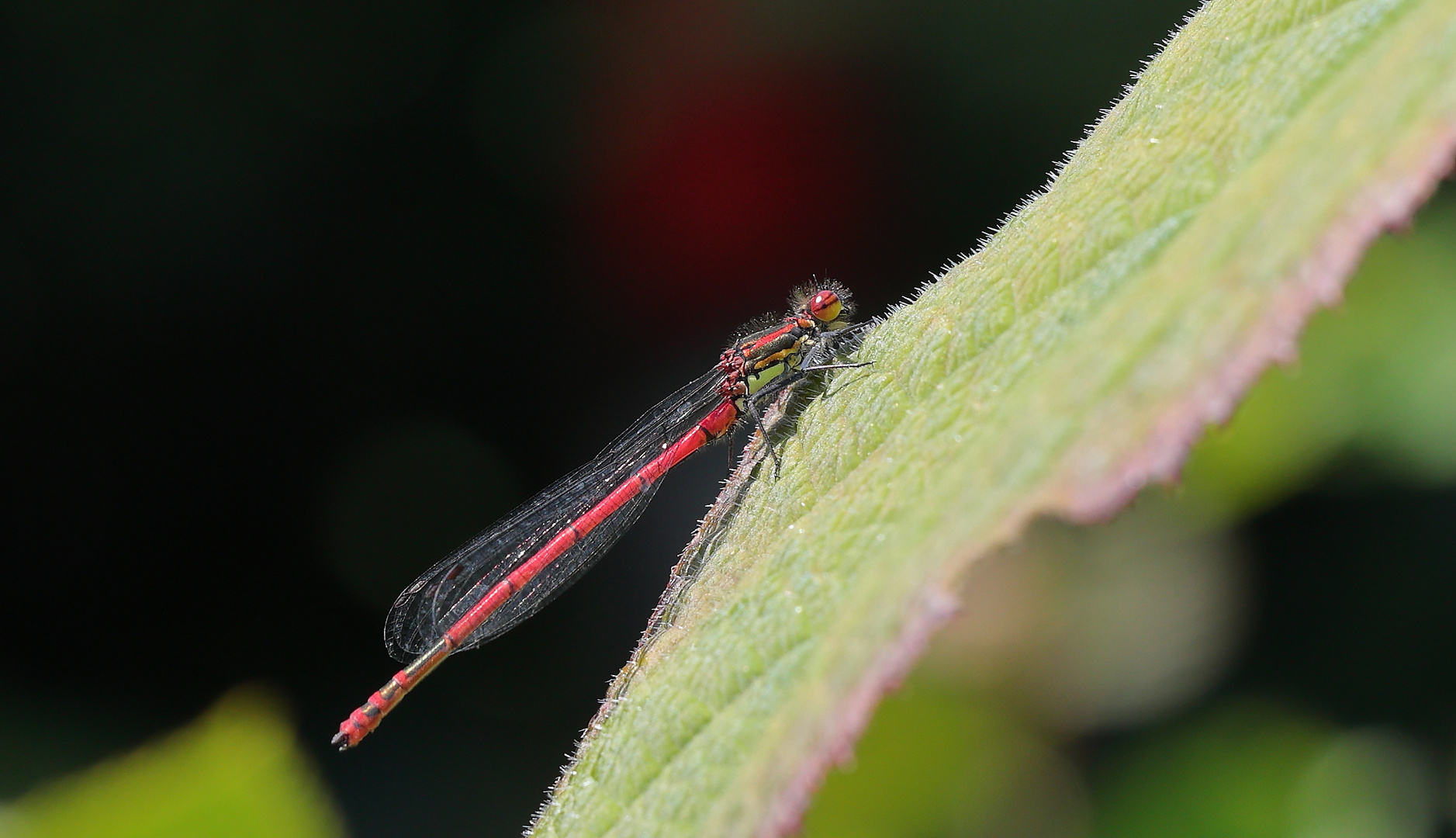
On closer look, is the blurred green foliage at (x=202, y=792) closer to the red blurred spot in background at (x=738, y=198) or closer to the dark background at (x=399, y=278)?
the dark background at (x=399, y=278)

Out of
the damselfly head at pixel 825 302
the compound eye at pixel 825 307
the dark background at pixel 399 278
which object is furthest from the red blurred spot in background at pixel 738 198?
the compound eye at pixel 825 307

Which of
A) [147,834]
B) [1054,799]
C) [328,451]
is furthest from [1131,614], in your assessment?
[328,451]

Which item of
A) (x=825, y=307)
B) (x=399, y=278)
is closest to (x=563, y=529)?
(x=825, y=307)

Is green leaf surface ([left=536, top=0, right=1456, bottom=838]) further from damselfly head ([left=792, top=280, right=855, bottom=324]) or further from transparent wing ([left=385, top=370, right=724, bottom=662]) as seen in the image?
transparent wing ([left=385, top=370, right=724, bottom=662])

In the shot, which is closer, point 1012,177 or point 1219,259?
point 1219,259

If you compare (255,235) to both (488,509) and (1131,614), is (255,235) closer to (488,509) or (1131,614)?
(488,509)

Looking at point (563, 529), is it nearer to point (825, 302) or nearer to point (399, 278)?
point (825, 302)
